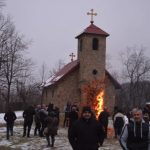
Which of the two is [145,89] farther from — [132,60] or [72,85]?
[72,85]

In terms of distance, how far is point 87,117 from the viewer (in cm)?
827

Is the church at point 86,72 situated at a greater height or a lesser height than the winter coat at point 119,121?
greater

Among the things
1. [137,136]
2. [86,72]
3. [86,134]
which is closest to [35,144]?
[86,134]

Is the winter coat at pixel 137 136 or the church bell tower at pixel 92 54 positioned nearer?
the winter coat at pixel 137 136

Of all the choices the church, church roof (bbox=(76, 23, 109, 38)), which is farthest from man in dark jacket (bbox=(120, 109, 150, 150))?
church roof (bbox=(76, 23, 109, 38))

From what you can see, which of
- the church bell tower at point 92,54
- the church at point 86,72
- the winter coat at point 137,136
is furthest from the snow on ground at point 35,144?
the church bell tower at point 92,54

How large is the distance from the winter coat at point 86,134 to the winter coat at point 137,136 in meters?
0.76

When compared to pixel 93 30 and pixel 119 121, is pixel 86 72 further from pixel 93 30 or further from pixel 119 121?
pixel 119 121

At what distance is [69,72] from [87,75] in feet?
8.19

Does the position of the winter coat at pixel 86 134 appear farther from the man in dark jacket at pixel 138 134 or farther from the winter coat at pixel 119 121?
the winter coat at pixel 119 121

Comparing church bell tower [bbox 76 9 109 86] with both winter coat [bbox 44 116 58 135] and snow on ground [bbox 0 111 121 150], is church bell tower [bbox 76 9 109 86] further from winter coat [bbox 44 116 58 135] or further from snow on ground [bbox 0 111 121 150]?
winter coat [bbox 44 116 58 135]

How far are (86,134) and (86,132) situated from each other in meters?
0.04

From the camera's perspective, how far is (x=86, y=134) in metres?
8.24

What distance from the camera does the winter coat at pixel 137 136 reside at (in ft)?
25.1
